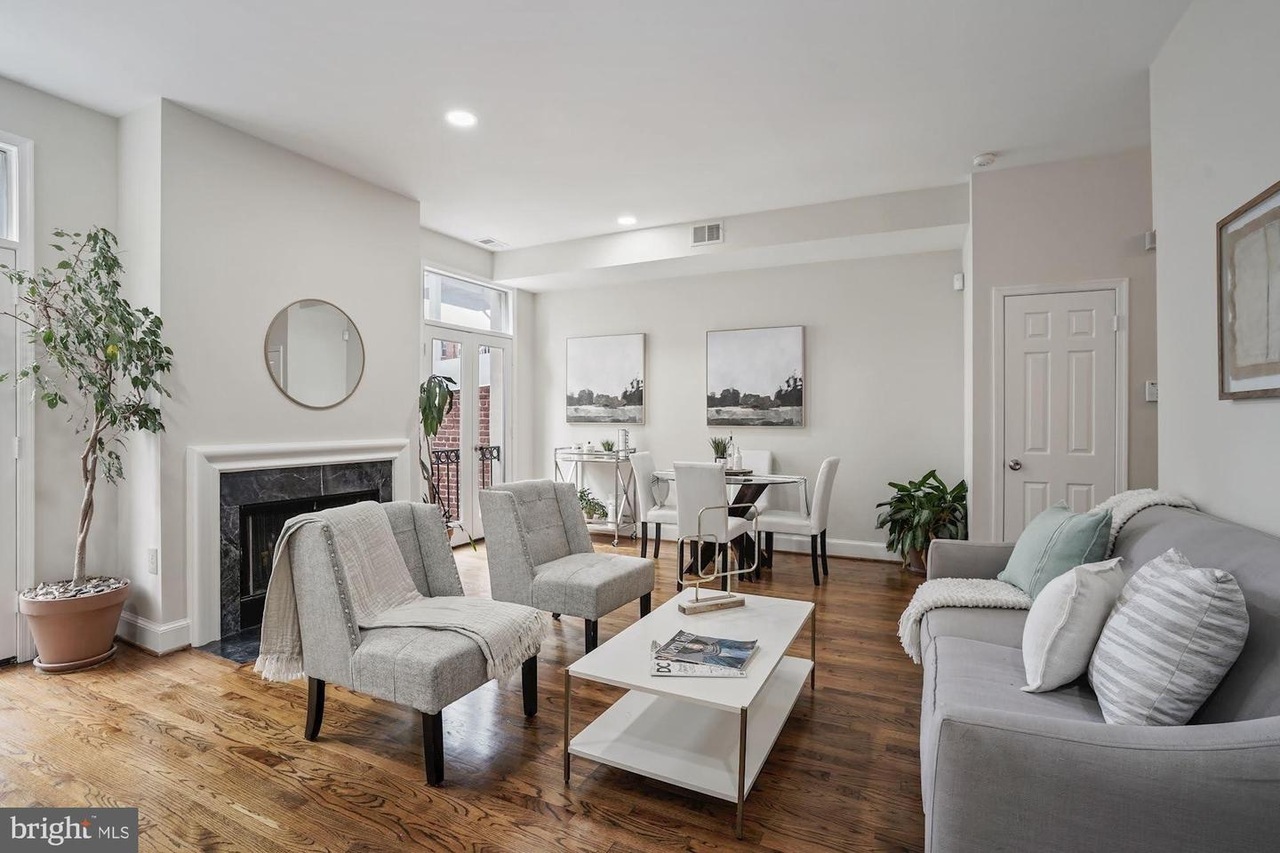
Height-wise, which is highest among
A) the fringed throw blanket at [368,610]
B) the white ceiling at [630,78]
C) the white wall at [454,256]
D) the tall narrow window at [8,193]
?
the white ceiling at [630,78]

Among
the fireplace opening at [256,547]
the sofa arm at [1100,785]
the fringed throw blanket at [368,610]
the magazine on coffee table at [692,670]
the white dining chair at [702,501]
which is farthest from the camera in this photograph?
the white dining chair at [702,501]

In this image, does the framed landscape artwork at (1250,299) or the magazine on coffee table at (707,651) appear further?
the magazine on coffee table at (707,651)

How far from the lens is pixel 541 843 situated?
1.72m

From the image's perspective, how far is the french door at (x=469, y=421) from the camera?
548cm

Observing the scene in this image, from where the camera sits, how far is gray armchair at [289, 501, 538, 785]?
1982mm

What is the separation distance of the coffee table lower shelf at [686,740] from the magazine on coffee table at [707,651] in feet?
0.49

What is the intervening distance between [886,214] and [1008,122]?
1.09 m

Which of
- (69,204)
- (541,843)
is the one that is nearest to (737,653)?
(541,843)

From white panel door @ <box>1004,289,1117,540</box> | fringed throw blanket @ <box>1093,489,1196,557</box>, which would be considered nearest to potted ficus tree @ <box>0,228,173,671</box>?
fringed throw blanket @ <box>1093,489,1196,557</box>

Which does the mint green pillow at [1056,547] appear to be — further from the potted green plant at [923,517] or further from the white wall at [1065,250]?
the potted green plant at [923,517]

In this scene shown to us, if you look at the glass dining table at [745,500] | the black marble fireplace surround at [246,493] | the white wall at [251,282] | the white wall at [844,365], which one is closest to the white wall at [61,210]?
the white wall at [251,282]

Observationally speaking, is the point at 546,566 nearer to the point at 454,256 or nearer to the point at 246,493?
the point at 246,493

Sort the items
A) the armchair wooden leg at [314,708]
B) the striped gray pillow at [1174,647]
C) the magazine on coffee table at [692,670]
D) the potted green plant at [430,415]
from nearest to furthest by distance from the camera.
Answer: the striped gray pillow at [1174,647]
the magazine on coffee table at [692,670]
the armchair wooden leg at [314,708]
the potted green plant at [430,415]

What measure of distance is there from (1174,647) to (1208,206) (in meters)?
1.75
